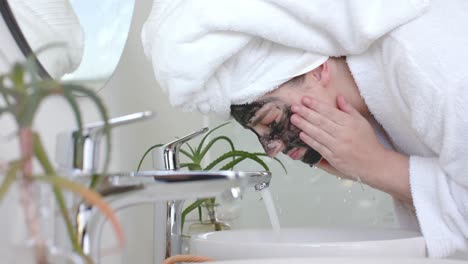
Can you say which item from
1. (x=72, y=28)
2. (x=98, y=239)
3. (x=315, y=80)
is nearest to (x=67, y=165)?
(x=98, y=239)

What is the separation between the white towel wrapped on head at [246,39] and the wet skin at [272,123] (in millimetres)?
25

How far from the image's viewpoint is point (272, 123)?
39.8 inches

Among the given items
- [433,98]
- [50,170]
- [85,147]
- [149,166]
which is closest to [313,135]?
[433,98]

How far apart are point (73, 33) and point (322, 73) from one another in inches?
14.7

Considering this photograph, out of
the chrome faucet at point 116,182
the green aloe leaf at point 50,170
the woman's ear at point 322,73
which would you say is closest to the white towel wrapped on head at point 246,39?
the woman's ear at point 322,73

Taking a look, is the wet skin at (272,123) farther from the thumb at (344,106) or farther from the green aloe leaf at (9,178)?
the green aloe leaf at (9,178)

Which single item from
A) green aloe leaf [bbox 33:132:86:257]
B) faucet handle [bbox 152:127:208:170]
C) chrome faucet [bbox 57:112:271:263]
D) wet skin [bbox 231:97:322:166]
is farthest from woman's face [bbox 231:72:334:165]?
green aloe leaf [bbox 33:132:86:257]

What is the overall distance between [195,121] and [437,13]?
69 cm

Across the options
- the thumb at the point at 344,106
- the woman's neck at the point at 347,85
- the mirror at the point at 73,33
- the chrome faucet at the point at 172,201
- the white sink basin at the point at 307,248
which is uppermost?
the mirror at the point at 73,33

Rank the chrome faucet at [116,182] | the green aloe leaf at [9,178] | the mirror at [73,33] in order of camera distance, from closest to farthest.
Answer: the green aloe leaf at [9,178], the chrome faucet at [116,182], the mirror at [73,33]

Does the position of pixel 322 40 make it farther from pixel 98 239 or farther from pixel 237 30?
pixel 98 239

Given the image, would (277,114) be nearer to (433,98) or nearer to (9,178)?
(433,98)

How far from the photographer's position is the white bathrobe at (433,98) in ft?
2.97

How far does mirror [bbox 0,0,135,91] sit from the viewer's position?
78cm
